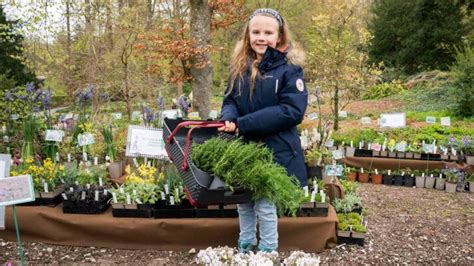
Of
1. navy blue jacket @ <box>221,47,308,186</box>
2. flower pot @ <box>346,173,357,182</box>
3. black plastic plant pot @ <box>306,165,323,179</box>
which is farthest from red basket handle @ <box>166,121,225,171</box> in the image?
flower pot @ <box>346,173,357,182</box>

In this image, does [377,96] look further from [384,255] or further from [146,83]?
[384,255]

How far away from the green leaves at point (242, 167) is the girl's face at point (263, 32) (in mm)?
654

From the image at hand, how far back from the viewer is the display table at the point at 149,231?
3.14m

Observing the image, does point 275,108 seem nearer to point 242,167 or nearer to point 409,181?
point 242,167

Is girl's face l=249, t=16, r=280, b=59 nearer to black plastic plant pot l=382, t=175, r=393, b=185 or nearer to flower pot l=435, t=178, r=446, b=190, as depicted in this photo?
black plastic plant pot l=382, t=175, r=393, b=185

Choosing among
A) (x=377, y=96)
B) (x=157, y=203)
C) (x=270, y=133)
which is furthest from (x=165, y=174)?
(x=377, y=96)

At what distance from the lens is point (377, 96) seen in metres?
13.0

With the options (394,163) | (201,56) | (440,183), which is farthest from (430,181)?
(201,56)

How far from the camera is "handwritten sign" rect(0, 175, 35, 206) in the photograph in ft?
7.57

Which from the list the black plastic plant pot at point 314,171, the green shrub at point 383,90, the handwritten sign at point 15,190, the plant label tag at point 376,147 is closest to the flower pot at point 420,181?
the plant label tag at point 376,147

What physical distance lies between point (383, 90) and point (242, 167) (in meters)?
11.9

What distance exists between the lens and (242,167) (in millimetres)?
2049

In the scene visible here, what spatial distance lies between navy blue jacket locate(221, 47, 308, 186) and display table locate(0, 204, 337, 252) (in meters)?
0.68

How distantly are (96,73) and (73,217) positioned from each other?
8.19 meters
